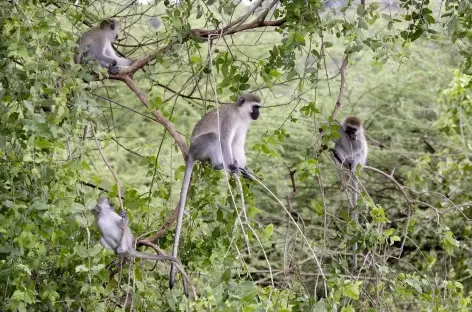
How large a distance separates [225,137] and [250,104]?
0.24m

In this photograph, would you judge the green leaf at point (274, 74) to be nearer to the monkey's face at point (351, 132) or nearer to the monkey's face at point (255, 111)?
the monkey's face at point (255, 111)

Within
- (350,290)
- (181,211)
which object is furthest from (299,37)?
(350,290)

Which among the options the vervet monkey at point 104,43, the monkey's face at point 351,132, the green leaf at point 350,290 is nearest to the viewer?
the green leaf at point 350,290

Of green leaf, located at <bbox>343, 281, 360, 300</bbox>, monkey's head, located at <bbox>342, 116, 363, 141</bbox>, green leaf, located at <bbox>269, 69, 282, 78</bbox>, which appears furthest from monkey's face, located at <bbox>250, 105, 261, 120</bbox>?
green leaf, located at <bbox>343, 281, 360, 300</bbox>

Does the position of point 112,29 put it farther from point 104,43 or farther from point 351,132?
point 351,132

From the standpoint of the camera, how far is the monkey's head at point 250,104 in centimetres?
489

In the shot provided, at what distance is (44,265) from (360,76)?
6442 millimetres

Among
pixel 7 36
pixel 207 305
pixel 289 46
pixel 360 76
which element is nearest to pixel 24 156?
pixel 7 36

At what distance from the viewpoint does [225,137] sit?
4855 mm

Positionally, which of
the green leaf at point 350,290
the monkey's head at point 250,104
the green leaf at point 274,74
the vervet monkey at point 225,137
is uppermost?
the monkey's head at point 250,104

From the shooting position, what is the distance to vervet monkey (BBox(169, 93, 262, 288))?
443 centimetres

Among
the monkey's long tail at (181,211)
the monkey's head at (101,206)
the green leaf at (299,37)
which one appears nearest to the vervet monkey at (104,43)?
the monkey's head at (101,206)

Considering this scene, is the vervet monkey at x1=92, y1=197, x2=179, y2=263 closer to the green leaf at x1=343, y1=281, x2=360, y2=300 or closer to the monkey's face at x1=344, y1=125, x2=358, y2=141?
the green leaf at x1=343, y1=281, x2=360, y2=300

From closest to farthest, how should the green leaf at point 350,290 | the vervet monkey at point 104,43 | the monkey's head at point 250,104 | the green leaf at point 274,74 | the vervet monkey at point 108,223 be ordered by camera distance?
the green leaf at point 350,290 → the green leaf at point 274,74 → the vervet monkey at point 108,223 → the monkey's head at point 250,104 → the vervet monkey at point 104,43
